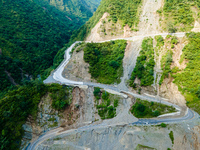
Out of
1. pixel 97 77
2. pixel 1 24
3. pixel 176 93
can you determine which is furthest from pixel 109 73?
pixel 1 24

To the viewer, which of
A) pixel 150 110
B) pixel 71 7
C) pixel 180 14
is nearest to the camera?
pixel 150 110

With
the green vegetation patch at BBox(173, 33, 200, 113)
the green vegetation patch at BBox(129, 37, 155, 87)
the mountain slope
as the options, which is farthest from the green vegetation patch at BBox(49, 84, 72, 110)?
the mountain slope

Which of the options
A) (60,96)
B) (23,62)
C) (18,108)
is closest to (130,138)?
(60,96)

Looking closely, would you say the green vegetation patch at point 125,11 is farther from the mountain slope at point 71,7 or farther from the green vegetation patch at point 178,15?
the mountain slope at point 71,7

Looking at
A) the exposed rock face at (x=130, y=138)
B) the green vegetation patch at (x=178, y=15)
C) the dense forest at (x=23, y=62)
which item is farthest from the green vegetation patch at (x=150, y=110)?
the green vegetation patch at (x=178, y=15)

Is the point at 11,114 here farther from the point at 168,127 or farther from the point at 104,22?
the point at 104,22

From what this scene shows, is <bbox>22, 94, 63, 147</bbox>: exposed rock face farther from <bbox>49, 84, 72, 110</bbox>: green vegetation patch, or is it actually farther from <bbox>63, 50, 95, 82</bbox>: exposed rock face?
<bbox>63, 50, 95, 82</bbox>: exposed rock face

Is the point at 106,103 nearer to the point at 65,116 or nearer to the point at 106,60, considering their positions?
the point at 65,116
